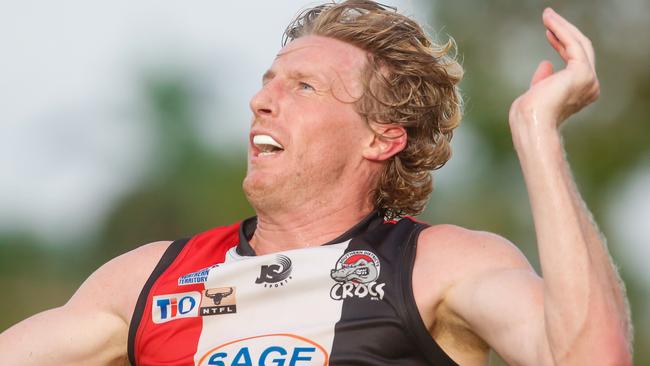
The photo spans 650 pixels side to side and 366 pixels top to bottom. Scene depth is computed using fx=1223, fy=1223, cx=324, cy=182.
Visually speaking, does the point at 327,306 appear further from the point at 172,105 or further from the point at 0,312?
the point at 172,105

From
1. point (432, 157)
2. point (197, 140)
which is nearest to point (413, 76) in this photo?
point (432, 157)

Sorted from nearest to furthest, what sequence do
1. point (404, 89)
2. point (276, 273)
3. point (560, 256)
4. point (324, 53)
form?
point (560, 256)
point (276, 273)
point (324, 53)
point (404, 89)

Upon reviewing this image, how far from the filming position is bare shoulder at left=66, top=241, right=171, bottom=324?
14.1 ft

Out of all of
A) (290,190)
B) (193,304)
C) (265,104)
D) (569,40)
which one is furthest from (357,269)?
(569,40)

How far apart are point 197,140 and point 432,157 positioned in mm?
17138

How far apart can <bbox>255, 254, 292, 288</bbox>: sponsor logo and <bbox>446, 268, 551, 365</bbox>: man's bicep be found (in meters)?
0.58

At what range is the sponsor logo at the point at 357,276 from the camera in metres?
3.95

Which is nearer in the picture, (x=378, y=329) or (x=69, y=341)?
(x=378, y=329)

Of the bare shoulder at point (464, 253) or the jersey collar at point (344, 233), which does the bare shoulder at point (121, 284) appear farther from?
the bare shoulder at point (464, 253)

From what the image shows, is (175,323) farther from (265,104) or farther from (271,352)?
(265,104)

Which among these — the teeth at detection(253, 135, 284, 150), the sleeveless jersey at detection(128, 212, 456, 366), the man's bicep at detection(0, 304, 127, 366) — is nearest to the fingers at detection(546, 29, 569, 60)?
the sleeveless jersey at detection(128, 212, 456, 366)

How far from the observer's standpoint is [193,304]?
416 centimetres

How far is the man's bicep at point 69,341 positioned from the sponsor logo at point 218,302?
0.34 m

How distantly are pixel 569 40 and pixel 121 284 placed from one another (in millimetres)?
1852
